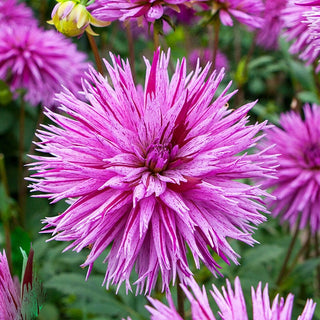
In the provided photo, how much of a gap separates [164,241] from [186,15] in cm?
94

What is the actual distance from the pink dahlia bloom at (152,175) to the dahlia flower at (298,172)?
36 centimetres

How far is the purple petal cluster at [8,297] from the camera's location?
37 cm

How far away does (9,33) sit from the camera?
1173mm

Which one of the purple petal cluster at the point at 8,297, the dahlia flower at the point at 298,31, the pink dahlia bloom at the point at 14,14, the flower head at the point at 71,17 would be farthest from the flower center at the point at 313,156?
the pink dahlia bloom at the point at 14,14

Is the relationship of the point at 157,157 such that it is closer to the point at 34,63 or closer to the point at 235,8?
the point at 235,8

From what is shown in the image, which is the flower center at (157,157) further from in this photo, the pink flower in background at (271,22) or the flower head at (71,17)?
the pink flower in background at (271,22)

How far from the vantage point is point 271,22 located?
1376 mm

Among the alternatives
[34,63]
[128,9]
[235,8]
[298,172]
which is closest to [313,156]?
[298,172]

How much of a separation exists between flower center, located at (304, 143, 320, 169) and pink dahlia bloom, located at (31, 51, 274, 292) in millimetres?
446

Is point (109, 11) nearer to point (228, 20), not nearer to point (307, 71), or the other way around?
point (228, 20)

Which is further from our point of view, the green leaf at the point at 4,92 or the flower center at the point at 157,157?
the green leaf at the point at 4,92

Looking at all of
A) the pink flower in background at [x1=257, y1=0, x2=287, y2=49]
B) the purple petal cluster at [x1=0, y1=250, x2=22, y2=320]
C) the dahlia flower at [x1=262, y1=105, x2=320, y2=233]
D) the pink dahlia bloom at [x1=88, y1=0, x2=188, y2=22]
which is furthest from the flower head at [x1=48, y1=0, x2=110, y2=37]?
the pink flower in background at [x1=257, y1=0, x2=287, y2=49]

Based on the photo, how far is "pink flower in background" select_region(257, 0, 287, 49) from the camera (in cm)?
130

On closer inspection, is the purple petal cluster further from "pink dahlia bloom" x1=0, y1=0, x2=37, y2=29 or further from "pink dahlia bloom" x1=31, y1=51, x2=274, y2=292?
"pink dahlia bloom" x1=0, y1=0, x2=37, y2=29
